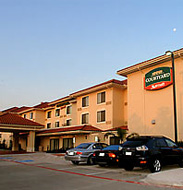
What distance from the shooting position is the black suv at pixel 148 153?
37.6 feet

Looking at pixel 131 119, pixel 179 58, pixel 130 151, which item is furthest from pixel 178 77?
pixel 130 151

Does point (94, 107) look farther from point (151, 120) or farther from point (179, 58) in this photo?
point (179, 58)

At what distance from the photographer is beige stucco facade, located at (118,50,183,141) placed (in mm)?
22781

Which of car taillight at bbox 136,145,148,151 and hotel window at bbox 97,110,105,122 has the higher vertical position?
hotel window at bbox 97,110,105,122

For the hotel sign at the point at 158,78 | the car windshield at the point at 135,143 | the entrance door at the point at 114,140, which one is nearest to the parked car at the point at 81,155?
the car windshield at the point at 135,143

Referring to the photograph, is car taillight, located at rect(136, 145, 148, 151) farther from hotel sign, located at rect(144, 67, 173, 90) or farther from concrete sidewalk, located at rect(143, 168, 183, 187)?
hotel sign, located at rect(144, 67, 173, 90)

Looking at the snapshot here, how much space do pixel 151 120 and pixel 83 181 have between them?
53.6 ft

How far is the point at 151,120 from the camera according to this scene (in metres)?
24.8

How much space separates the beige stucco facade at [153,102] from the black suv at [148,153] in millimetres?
10078

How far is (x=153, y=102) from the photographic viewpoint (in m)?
24.9

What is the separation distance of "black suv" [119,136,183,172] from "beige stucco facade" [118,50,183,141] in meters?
10.1

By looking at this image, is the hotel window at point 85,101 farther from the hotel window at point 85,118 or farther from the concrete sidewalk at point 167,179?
the concrete sidewalk at point 167,179

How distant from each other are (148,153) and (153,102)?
46.1 ft

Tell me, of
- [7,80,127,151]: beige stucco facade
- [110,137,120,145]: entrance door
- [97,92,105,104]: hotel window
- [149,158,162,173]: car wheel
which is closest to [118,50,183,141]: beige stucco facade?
[110,137,120,145]: entrance door
